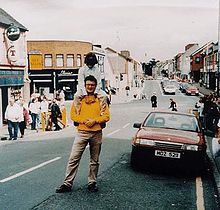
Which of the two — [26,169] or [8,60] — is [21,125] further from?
[8,60]

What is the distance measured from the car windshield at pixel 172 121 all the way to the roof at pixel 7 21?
55.5ft

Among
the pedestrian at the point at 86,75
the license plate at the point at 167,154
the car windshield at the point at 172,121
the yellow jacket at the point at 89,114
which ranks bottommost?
the license plate at the point at 167,154

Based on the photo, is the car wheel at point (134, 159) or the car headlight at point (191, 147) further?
the car wheel at point (134, 159)

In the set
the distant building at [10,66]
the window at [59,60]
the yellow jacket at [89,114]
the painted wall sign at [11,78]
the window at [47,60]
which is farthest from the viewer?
the window at [59,60]

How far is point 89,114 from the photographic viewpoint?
6457 mm

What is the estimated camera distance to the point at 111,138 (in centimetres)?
1530

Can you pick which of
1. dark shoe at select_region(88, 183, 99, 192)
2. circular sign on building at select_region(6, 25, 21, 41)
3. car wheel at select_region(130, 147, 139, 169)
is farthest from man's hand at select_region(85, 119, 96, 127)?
circular sign on building at select_region(6, 25, 21, 41)

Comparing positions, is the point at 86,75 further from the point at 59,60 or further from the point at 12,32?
the point at 59,60

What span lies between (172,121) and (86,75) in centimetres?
377

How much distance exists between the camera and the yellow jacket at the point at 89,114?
644cm

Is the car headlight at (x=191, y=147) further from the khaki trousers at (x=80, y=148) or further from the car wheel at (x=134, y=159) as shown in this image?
the khaki trousers at (x=80, y=148)

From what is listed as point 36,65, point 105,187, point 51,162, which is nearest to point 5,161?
point 51,162

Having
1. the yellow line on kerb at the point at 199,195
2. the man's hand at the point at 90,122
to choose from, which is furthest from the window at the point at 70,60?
the man's hand at the point at 90,122

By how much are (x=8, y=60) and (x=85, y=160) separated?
53.2ft
